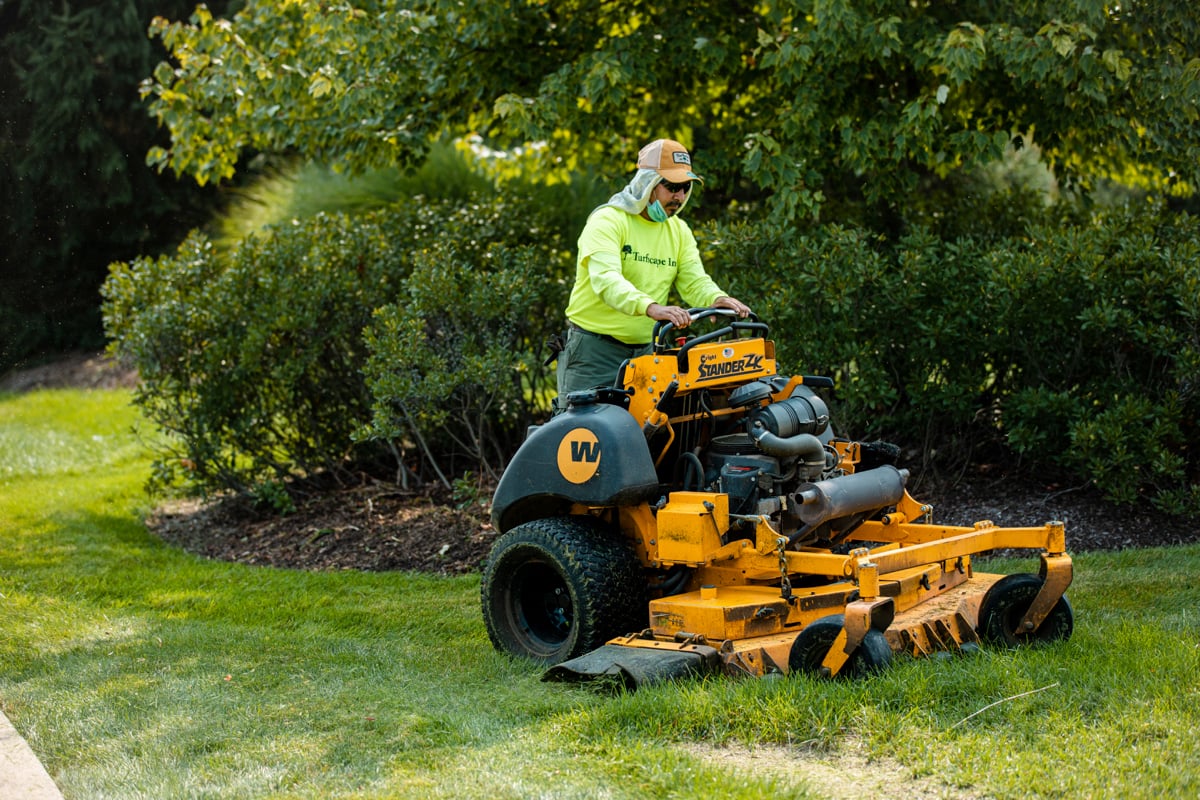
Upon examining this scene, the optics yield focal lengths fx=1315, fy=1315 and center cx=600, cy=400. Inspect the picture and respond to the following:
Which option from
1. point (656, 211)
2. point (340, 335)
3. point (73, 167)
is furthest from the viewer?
point (73, 167)

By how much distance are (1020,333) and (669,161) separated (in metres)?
3.23

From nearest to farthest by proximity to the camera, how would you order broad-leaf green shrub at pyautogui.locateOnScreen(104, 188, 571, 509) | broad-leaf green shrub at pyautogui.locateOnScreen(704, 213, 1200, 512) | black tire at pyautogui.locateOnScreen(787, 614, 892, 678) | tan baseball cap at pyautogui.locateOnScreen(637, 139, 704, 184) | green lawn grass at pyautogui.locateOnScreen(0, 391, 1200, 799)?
green lawn grass at pyautogui.locateOnScreen(0, 391, 1200, 799) → black tire at pyautogui.locateOnScreen(787, 614, 892, 678) → tan baseball cap at pyautogui.locateOnScreen(637, 139, 704, 184) → broad-leaf green shrub at pyautogui.locateOnScreen(704, 213, 1200, 512) → broad-leaf green shrub at pyautogui.locateOnScreen(104, 188, 571, 509)

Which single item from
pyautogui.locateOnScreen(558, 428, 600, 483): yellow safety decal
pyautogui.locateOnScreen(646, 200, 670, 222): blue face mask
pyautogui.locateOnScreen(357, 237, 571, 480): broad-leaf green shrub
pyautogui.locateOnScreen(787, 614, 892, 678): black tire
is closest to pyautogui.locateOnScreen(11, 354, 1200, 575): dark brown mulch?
pyautogui.locateOnScreen(357, 237, 571, 480): broad-leaf green shrub

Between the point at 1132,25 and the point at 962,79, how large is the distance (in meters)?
1.49

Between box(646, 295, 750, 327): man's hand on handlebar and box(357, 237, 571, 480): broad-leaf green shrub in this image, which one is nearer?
box(646, 295, 750, 327): man's hand on handlebar

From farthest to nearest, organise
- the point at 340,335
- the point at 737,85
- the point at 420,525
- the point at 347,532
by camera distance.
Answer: the point at 737,85
the point at 340,335
the point at 347,532
the point at 420,525

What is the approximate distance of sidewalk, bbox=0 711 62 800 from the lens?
4.49m

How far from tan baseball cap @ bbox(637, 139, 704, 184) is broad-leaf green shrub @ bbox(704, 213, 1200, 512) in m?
2.16

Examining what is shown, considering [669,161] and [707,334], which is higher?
[669,161]

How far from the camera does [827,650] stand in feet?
16.6

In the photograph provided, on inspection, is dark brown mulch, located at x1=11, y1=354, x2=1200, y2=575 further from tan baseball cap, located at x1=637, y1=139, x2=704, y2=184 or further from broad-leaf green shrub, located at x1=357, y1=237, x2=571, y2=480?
tan baseball cap, located at x1=637, y1=139, x2=704, y2=184

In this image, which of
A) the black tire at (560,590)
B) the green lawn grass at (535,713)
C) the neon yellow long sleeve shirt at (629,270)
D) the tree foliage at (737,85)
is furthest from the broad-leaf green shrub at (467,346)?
the black tire at (560,590)

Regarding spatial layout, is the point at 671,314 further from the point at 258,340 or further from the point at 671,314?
the point at 258,340

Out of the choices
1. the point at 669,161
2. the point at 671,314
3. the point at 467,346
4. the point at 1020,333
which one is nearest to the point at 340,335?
the point at 467,346
